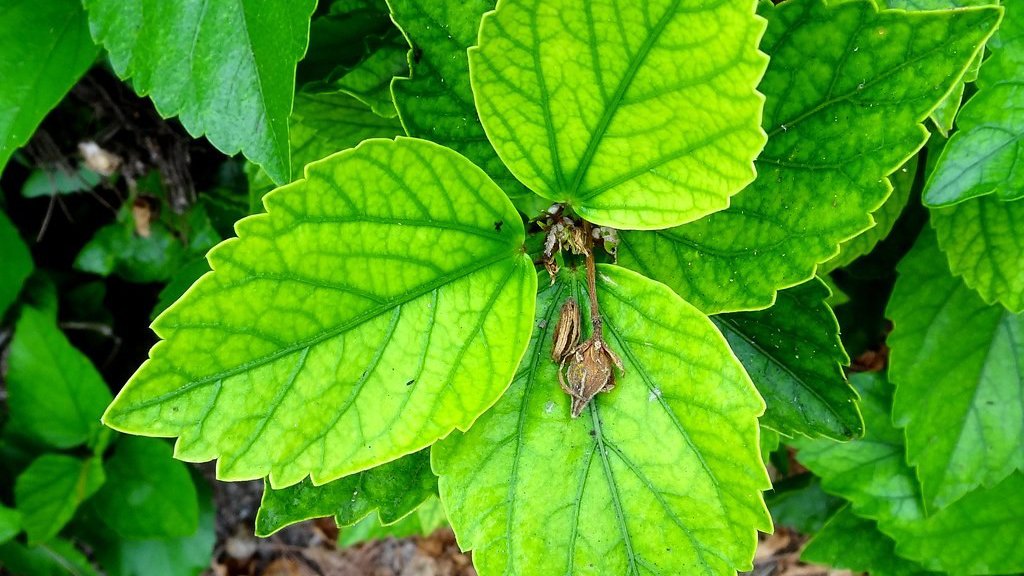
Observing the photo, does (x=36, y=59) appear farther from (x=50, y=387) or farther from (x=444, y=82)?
(x=50, y=387)

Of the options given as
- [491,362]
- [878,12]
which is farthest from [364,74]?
[878,12]

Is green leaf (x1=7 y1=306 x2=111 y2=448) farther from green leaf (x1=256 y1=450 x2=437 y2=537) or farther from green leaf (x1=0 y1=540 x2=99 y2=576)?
green leaf (x1=256 y1=450 x2=437 y2=537)

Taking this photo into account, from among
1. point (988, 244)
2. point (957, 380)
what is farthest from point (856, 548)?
point (988, 244)

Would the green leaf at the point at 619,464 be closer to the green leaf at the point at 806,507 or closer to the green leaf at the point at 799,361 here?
the green leaf at the point at 799,361

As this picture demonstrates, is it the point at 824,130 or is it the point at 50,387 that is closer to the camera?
the point at 824,130

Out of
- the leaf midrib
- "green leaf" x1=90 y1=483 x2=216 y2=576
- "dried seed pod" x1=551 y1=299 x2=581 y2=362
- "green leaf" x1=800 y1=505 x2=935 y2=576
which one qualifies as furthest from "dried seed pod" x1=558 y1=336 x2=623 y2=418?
"green leaf" x1=90 y1=483 x2=216 y2=576

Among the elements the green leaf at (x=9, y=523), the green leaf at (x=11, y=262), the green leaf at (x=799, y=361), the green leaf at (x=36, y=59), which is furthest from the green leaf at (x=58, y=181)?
the green leaf at (x=799, y=361)

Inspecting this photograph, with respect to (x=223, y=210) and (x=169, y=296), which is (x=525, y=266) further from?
(x=223, y=210)
